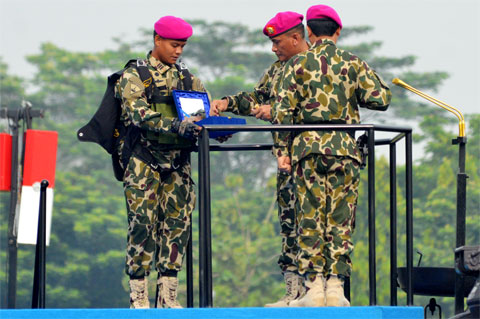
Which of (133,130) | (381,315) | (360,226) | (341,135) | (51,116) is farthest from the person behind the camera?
(51,116)

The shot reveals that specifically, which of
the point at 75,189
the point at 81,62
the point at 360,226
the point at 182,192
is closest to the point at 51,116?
the point at 81,62

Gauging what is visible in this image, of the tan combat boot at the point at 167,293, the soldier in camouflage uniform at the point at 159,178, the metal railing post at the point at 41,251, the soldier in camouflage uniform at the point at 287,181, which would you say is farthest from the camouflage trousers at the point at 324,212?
the metal railing post at the point at 41,251

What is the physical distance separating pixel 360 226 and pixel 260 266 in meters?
4.37

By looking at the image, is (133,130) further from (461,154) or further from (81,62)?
(81,62)

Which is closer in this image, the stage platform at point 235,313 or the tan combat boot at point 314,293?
the stage platform at point 235,313

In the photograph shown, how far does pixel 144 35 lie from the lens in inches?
2044

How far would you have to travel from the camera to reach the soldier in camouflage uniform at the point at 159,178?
6.64 m

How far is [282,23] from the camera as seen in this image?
22.6ft

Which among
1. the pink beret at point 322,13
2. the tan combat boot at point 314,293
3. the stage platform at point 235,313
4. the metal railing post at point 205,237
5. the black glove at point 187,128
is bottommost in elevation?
the stage platform at point 235,313

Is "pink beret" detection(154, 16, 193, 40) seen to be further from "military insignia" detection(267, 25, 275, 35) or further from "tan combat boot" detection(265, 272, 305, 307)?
"tan combat boot" detection(265, 272, 305, 307)

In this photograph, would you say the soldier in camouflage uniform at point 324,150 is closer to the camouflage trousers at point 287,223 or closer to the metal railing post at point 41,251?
the camouflage trousers at point 287,223

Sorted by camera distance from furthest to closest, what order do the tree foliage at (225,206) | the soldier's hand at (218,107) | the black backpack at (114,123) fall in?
1. the tree foliage at (225,206)
2. the soldier's hand at (218,107)
3. the black backpack at (114,123)

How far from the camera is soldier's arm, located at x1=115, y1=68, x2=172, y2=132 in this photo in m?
6.49

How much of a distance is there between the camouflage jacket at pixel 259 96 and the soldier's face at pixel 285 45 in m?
0.17
